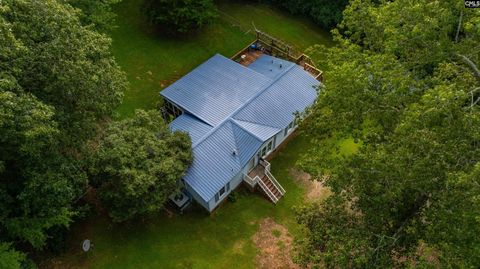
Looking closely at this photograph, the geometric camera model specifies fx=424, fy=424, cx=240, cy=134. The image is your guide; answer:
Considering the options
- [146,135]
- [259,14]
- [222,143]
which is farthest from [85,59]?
[259,14]

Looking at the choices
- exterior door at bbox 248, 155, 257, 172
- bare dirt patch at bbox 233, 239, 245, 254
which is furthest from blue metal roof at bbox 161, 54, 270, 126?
bare dirt patch at bbox 233, 239, 245, 254

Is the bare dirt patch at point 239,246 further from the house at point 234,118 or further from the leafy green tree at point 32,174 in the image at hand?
the leafy green tree at point 32,174

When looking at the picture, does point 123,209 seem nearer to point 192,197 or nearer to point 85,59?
point 192,197

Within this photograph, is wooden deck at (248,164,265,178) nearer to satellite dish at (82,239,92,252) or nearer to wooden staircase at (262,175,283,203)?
wooden staircase at (262,175,283,203)

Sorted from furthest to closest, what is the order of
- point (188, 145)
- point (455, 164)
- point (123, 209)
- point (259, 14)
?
point (259, 14) → point (188, 145) → point (123, 209) → point (455, 164)

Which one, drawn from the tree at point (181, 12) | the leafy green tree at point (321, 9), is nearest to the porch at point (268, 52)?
the tree at point (181, 12)
